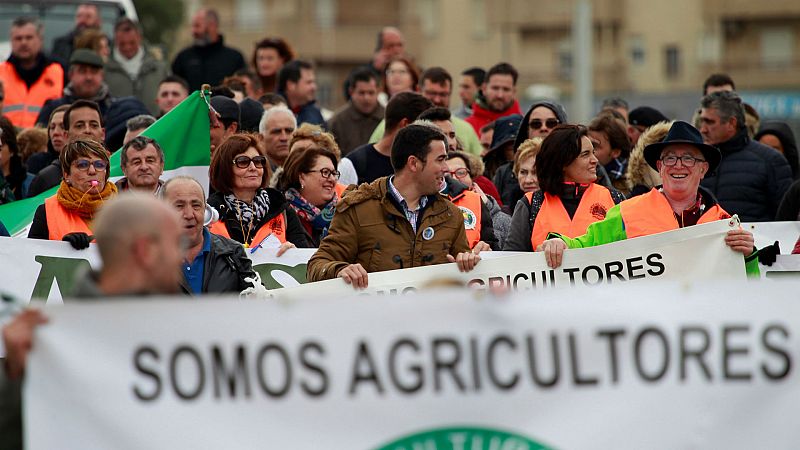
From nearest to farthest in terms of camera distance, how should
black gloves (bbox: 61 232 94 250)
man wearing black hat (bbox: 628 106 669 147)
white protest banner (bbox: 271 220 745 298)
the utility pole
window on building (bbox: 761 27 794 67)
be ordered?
white protest banner (bbox: 271 220 745 298), black gloves (bbox: 61 232 94 250), man wearing black hat (bbox: 628 106 669 147), the utility pole, window on building (bbox: 761 27 794 67)

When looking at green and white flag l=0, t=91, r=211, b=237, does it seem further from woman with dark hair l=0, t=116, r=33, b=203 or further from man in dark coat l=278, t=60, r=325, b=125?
man in dark coat l=278, t=60, r=325, b=125

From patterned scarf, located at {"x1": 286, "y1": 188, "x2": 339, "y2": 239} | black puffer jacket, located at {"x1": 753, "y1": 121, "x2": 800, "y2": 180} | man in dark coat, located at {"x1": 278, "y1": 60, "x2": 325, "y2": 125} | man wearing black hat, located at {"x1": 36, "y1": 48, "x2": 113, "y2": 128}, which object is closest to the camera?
patterned scarf, located at {"x1": 286, "y1": 188, "x2": 339, "y2": 239}

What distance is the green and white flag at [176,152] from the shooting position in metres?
10.6

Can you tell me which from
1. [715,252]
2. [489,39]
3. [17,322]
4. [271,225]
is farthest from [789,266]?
[489,39]

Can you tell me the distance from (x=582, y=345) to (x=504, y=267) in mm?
2605

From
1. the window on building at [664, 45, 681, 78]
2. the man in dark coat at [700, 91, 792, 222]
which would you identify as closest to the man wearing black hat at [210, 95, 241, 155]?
the man in dark coat at [700, 91, 792, 222]

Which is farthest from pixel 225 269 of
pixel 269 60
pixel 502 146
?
pixel 269 60

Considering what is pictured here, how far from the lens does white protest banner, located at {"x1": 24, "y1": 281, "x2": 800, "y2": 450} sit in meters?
5.64

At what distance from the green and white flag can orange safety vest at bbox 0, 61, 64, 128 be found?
465 cm

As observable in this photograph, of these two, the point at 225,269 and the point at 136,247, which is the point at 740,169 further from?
the point at 136,247

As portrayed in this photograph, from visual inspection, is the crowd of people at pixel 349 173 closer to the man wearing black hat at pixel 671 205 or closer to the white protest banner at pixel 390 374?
the man wearing black hat at pixel 671 205

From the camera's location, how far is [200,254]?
8234 mm

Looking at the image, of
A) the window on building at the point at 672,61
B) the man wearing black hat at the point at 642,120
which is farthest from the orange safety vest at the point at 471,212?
the window on building at the point at 672,61

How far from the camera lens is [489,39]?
60.6 metres
